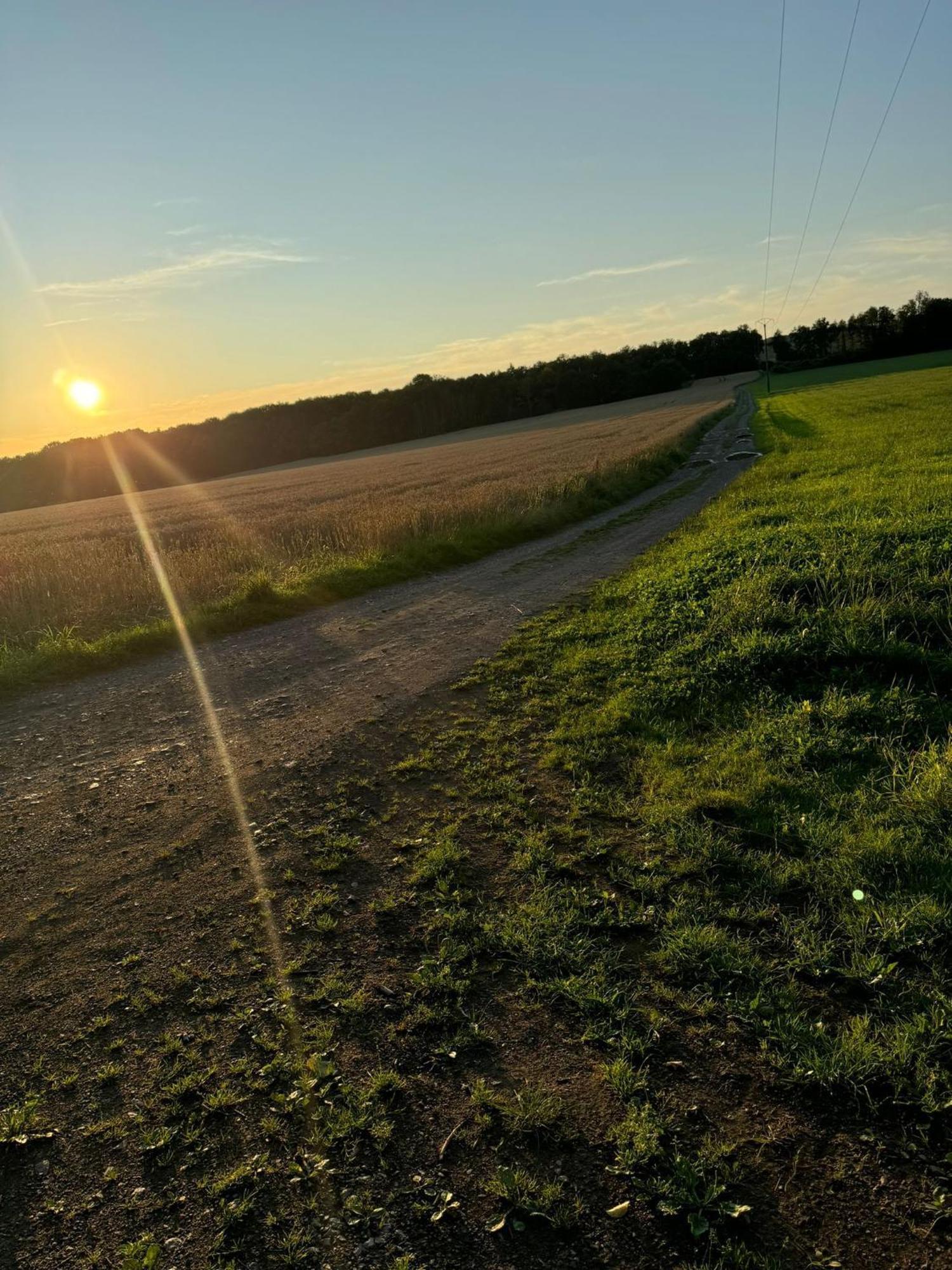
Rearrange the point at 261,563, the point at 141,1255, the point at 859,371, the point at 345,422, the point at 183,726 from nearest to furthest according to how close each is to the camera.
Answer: the point at 141,1255 < the point at 183,726 < the point at 261,563 < the point at 859,371 < the point at 345,422

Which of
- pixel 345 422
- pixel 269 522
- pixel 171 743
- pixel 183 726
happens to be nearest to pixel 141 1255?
pixel 171 743

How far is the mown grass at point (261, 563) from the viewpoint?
446 inches

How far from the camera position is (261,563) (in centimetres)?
1633

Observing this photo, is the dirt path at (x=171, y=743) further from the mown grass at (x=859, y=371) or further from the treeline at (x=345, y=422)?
the treeline at (x=345, y=422)

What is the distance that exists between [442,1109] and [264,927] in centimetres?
174

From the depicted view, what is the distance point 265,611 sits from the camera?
41.8ft

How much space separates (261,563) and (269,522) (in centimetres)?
899

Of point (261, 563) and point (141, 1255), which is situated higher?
point (261, 563)

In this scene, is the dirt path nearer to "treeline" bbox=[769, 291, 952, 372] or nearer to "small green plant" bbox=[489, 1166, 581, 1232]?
"small green plant" bbox=[489, 1166, 581, 1232]

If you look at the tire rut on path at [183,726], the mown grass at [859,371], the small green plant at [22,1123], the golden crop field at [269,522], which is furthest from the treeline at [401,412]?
the small green plant at [22,1123]

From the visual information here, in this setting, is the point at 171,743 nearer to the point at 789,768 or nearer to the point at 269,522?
the point at 789,768

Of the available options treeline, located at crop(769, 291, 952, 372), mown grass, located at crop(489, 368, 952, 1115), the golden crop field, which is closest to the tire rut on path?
mown grass, located at crop(489, 368, 952, 1115)

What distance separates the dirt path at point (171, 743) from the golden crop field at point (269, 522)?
321 centimetres

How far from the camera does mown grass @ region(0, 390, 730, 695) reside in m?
11.3
